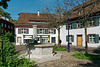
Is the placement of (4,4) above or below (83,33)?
above

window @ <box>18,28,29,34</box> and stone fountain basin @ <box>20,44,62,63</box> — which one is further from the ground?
window @ <box>18,28,29,34</box>

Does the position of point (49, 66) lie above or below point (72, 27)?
below

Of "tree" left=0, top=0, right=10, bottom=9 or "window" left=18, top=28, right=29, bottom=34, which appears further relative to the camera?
"window" left=18, top=28, right=29, bottom=34

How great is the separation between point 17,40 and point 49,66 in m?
20.0

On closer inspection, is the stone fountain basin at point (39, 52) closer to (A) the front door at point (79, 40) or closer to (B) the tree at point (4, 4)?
(B) the tree at point (4, 4)

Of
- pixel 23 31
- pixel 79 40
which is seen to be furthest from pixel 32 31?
pixel 79 40

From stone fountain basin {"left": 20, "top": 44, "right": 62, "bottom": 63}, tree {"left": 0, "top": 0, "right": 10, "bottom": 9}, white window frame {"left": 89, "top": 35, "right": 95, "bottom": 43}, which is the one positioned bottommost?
stone fountain basin {"left": 20, "top": 44, "right": 62, "bottom": 63}

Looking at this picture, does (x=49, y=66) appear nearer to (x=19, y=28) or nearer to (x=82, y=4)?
(x=82, y=4)

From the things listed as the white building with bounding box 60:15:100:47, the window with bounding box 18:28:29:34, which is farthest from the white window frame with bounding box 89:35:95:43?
the window with bounding box 18:28:29:34

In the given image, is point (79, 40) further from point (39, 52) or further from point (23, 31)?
point (23, 31)

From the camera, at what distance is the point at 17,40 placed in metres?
23.0

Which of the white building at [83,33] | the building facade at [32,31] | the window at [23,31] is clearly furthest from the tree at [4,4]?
the window at [23,31]

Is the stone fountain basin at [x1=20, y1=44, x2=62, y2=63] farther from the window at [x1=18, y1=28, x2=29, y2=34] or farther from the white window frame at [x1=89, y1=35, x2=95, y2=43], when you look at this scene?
the window at [x1=18, y1=28, x2=29, y2=34]

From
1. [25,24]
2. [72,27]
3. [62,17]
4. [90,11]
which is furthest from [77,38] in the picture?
[25,24]
